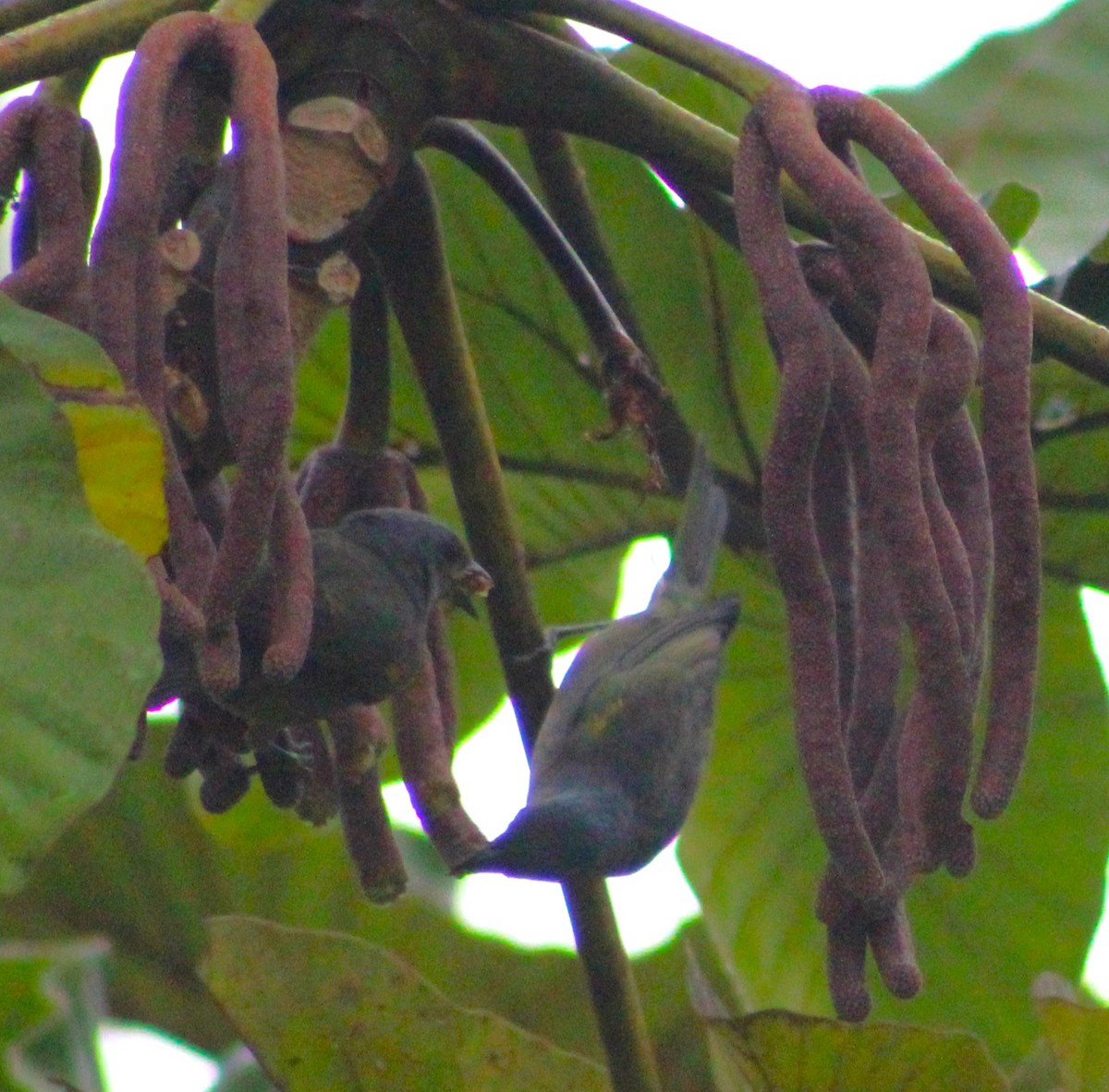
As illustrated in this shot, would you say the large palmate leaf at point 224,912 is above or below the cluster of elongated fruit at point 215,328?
below

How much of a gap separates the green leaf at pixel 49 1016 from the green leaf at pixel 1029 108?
1074 mm

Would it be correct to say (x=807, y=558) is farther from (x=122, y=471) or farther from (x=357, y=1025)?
(x=357, y=1025)

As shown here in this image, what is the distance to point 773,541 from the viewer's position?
72 centimetres

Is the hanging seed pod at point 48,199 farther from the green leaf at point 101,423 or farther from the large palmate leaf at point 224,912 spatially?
the large palmate leaf at point 224,912

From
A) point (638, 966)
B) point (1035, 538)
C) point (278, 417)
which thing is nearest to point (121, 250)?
point (278, 417)

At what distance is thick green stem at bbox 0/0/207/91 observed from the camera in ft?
2.60

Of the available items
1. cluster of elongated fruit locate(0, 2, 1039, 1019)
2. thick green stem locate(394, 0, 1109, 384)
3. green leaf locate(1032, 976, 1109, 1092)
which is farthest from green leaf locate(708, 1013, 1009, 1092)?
thick green stem locate(394, 0, 1109, 384)

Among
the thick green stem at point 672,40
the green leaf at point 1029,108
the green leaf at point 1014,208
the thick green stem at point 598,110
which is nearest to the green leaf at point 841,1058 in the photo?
the thick green stem at point 598,110

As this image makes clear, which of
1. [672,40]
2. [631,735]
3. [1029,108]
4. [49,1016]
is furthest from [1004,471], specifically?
[1029,108]

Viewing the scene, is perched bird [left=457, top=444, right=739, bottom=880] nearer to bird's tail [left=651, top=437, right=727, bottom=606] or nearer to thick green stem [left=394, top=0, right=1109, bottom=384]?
bird's tail [left=651, top=437, right=727, bottom=606]

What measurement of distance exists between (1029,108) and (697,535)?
57cm

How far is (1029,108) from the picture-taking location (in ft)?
5.58

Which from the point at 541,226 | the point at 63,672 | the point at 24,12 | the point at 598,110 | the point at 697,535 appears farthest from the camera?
the point at 697,535

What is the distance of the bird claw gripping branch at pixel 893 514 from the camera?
2.29ft
